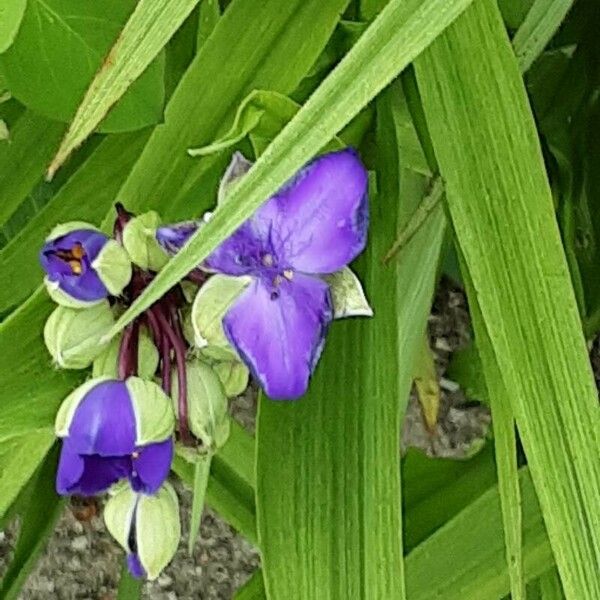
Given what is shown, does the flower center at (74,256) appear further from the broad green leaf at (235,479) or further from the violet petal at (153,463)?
the broad green leaf at (235,479)

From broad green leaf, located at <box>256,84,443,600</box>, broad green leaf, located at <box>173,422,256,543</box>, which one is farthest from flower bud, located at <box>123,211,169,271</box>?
broad green leaf, located at <box>173,422,256,543</box>

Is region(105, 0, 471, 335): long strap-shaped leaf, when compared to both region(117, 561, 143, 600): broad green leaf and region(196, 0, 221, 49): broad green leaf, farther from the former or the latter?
region(117, 561, 143, 600): broad green leaf

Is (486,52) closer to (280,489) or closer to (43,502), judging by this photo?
(280,489)

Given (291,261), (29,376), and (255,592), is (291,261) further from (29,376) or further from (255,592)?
(255,592)

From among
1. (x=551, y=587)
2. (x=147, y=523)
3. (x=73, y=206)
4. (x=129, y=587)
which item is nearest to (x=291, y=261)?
(x=147, y=523)

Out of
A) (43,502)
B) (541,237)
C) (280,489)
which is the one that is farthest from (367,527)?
(43,502)
